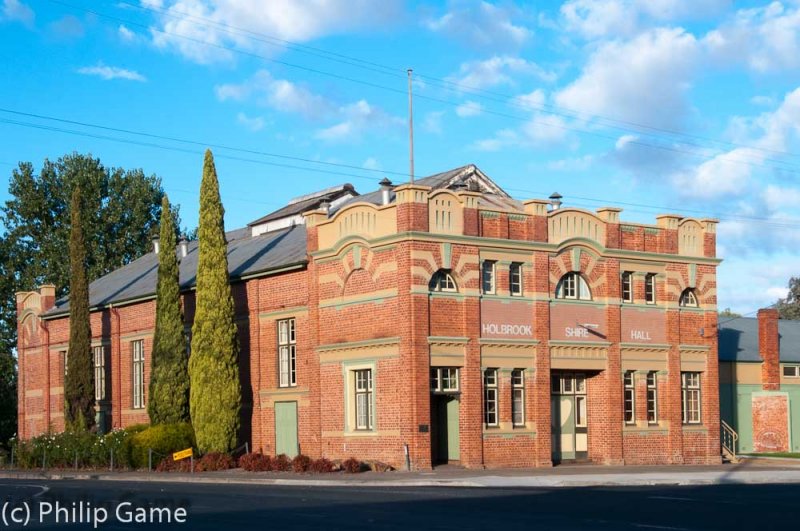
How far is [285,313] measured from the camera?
4091 centimetres

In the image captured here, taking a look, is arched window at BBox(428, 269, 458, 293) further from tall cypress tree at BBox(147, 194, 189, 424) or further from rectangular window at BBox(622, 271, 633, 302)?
tall cypress tree at BBox(147, 194, 189, 424)

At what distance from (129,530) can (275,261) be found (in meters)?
24.5

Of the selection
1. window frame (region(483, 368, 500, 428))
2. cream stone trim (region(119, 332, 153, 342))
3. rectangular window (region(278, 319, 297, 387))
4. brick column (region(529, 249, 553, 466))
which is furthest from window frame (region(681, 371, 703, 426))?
cream stone trim (region(119, 332, 153, 342))

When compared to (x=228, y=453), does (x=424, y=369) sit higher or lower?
higher

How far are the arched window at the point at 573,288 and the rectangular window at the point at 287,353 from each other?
Result: 9.40 metres

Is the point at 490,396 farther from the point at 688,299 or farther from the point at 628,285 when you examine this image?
the point at 688,299

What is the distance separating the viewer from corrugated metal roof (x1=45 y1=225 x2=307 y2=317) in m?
42.8

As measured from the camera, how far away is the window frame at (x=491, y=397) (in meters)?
36.8

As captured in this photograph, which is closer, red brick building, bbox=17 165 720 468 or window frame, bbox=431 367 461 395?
red brick building, bbox=17 165 720 468

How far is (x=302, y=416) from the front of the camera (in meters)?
39.8

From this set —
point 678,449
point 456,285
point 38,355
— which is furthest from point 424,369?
point 38,355

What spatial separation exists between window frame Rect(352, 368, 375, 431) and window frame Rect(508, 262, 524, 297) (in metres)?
5.38

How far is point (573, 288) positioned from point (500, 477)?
32.3 feet

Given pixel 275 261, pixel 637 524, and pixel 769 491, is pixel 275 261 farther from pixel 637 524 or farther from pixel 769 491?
pixel 637 524
